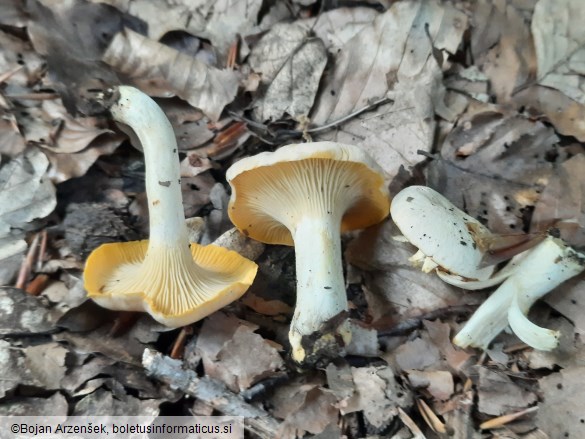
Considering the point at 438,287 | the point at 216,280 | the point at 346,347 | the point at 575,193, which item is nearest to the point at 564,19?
the point at 575,193

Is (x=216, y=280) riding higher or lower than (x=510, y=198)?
lower

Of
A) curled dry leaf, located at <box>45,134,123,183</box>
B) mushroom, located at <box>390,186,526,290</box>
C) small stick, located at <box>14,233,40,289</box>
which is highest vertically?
mushroom, located at <box>390,186,526,290</box>

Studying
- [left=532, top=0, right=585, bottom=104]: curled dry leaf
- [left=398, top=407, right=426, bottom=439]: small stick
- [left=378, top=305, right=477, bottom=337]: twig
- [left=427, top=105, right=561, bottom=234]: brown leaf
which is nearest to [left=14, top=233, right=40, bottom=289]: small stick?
[left=378, top=305, right=477, bottom=337]: twig

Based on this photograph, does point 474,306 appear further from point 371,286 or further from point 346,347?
point 346,347

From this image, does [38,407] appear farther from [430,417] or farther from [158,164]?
[430,417]

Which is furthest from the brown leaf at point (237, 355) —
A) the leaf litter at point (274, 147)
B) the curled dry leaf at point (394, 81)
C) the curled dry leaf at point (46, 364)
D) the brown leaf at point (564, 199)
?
the brown leaf at point (564, 199)

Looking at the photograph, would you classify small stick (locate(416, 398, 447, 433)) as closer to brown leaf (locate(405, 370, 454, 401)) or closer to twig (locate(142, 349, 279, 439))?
brown leaf (locate(405, 370, 454, 401))

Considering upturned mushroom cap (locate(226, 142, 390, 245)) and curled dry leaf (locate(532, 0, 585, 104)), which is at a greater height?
curled dry leaf (locate(532, 0, 585, 104))

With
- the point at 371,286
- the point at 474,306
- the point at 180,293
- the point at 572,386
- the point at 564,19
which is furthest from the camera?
the point at 564,19
